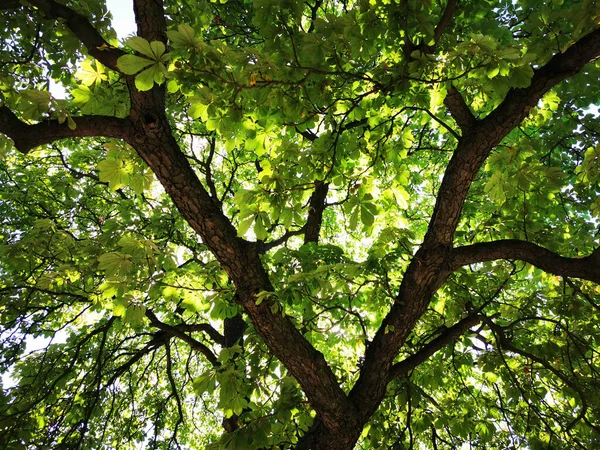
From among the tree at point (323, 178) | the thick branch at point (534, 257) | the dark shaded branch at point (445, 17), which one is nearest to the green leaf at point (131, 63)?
the tree at point (323, 178)

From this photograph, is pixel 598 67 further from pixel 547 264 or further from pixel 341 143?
pixel 341 143

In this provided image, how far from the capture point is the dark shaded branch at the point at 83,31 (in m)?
2.44

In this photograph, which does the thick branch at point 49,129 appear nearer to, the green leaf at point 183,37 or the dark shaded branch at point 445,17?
the green leaf at point 183,37

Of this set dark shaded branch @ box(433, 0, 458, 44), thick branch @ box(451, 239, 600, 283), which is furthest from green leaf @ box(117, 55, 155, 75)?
thick branch @ box(451, 239, 600, 283)

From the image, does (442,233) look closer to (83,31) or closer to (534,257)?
(534,257)

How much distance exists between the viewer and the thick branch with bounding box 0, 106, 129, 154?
93.4 inches

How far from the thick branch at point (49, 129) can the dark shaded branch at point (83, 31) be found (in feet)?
1.20

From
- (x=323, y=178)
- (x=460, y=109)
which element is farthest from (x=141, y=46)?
(x=460, y=109)

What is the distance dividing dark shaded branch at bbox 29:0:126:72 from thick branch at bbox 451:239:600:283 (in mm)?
2814

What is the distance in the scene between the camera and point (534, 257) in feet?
9.33

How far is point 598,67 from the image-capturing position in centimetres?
299

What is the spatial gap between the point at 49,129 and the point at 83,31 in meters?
0.69

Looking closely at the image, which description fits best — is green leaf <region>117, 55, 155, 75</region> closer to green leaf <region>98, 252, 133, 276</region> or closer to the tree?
the tree

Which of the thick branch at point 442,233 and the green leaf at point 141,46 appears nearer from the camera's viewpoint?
the green leaf at point 141,46
